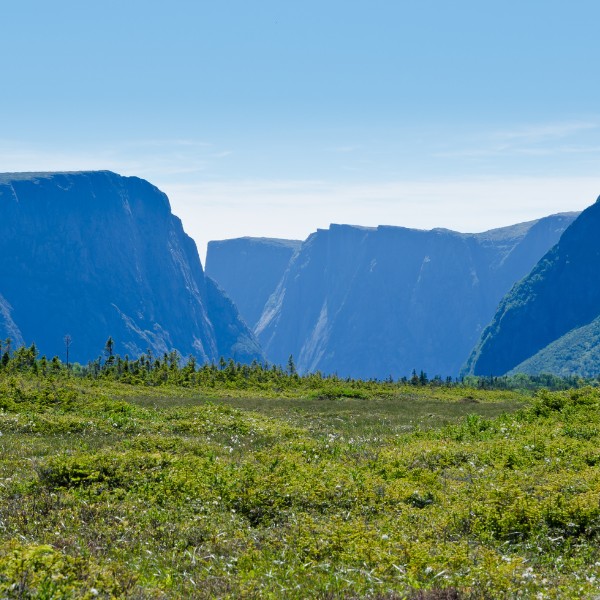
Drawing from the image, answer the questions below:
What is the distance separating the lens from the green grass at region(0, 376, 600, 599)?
11.1 meters

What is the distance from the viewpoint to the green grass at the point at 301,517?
36.5 feet

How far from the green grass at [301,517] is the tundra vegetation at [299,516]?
4cm

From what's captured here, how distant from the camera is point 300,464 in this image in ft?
74.1

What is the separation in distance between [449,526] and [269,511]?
14.6 feet

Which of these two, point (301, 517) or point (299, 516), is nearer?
point (301, 517)

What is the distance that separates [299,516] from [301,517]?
120 millimetres

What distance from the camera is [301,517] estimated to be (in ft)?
53.6

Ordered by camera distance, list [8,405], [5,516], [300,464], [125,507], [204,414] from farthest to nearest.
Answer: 1. [8,405]
2. [204,414]
3. [300,464]
4. [125,507]
5. [5,516]

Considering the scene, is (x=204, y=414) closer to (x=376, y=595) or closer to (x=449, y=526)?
(x=449, y=526)

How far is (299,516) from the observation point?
16.4 m

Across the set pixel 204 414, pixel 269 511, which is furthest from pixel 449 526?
pixel 204 414

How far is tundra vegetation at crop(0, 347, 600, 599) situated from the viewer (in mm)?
11133

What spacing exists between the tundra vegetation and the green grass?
44mm

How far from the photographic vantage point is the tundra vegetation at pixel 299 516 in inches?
438
